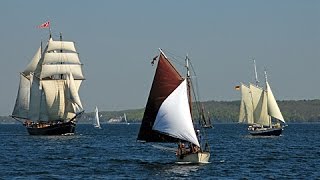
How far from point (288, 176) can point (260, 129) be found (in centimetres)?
10310

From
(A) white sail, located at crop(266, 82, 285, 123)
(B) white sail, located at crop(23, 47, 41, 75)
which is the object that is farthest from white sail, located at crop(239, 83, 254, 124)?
(B) white sail, located at crop(23, 47, 41, 75)

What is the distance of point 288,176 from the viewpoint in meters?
75.9

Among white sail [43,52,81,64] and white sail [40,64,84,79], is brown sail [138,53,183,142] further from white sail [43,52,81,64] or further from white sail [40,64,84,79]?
white sail [43,52,81,64]

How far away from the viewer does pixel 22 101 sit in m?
188

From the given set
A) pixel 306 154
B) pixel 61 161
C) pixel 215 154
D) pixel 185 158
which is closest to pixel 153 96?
pixel 185 158

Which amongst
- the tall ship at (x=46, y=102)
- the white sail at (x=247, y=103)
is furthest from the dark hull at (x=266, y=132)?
the tall ship at (x=46, y=102)

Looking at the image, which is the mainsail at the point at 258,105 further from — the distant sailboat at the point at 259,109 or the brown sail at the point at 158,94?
the brown sail at the point at 158,94

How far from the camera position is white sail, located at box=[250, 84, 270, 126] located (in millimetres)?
174375

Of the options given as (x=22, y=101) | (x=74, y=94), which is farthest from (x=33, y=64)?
(x=74, y=94)

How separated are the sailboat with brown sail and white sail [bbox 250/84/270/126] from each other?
311 ft

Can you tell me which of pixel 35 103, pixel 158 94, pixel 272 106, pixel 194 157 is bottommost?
pixel 194 157

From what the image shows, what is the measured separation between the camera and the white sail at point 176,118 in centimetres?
7994

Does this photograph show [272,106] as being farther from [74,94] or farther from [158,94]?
[158,94]

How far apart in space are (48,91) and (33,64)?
31.7 ft
